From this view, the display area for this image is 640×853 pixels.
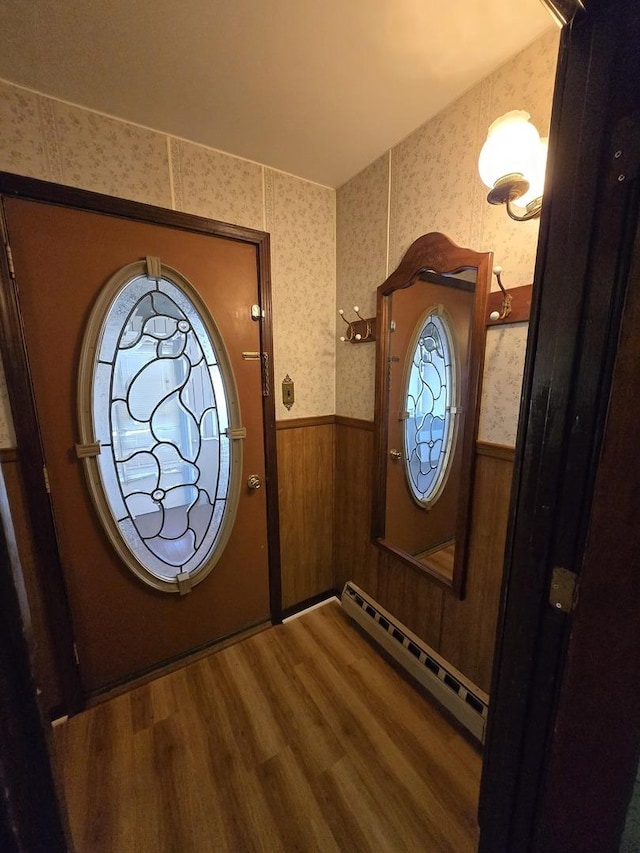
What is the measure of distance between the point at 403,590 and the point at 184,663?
3.90ft

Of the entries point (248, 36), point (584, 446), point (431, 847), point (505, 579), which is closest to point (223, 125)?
point (248, 36)

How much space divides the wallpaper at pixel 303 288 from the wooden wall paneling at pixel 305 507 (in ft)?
0.51

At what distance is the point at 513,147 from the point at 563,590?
112 cm

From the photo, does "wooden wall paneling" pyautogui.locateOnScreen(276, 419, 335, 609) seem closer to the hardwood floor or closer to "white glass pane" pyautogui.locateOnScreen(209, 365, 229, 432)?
"white glass pane" pyautogui.locateOnScreen(209, 365, 229, 432)

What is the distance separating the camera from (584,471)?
539 millimetres

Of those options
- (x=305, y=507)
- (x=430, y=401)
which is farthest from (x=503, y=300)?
(x=305, y=507)

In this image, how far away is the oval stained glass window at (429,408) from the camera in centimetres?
148

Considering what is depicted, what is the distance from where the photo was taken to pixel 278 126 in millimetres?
1320

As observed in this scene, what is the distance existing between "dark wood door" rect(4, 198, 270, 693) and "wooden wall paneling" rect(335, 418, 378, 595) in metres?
0.50

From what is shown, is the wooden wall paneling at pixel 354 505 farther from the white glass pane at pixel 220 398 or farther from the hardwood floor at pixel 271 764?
the white glass pane at pixel 220 398

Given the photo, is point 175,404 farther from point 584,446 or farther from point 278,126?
point 584,446

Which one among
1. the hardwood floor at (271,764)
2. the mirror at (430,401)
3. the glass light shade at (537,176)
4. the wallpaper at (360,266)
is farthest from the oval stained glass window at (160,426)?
the glass light shade at (537,176)

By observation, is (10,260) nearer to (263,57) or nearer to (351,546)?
(263,57)

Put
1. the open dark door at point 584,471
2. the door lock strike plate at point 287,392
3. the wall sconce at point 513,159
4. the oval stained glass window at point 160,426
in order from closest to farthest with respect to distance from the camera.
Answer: the open dark door at point 584,471 < the wall sconce at point 513,159 < the oval stained glass window at point 160,426 < the door lock strike plate at point 287,392
